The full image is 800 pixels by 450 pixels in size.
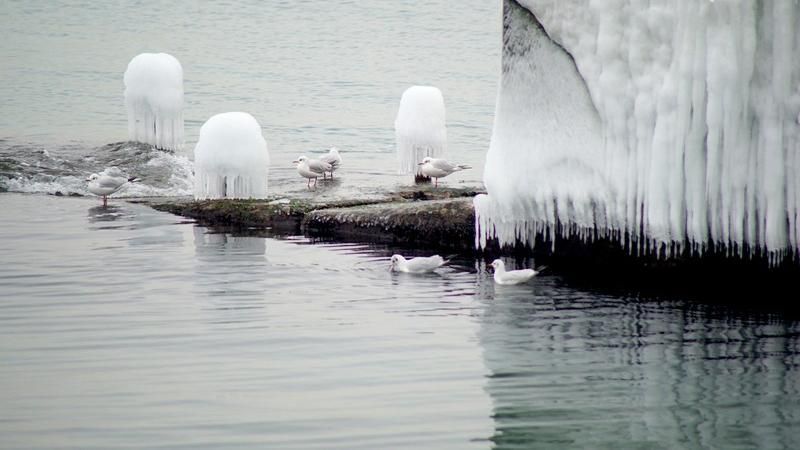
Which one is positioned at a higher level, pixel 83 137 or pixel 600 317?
pixel 83 137

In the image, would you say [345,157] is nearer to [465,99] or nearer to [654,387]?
[465,99]

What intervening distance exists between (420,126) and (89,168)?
6522 mm

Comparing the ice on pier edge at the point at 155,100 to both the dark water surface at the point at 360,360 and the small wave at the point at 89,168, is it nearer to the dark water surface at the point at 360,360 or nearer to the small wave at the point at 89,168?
the small wave at the point at 89,168

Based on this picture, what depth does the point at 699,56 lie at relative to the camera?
1396cm

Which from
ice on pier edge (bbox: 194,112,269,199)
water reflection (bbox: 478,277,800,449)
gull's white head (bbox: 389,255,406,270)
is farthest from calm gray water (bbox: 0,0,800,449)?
ice on pier edge (bbox: 194,112,269,199)

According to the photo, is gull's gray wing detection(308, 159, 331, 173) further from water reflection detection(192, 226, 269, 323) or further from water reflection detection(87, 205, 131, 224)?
water reflection detection(192, 226, 269, 323)

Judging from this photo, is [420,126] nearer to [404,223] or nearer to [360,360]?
[404,223]

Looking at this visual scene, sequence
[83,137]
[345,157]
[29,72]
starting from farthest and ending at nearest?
[29,72]
[83,137]
[345,157]

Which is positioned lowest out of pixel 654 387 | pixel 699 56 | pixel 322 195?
pixel 654 387

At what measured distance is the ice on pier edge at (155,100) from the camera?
28.3 m

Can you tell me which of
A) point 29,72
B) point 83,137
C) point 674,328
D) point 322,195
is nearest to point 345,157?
point 83,137

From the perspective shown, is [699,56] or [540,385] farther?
[699,56]

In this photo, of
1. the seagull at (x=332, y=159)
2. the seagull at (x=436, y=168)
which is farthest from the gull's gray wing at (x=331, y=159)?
the seagull at (x=436, y=168)

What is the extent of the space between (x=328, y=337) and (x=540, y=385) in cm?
238
